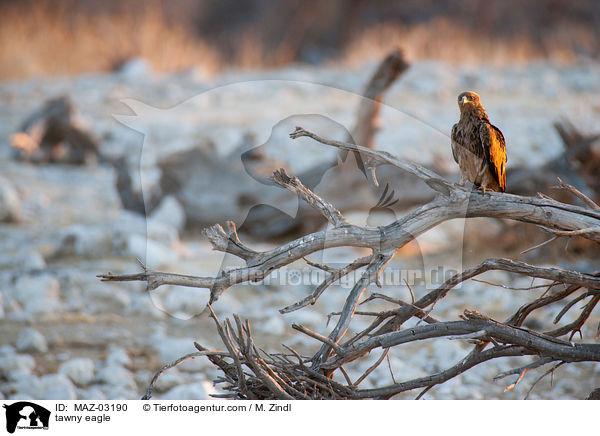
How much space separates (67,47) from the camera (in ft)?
29.4

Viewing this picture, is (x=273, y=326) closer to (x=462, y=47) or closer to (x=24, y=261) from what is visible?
(x=24, y=261)

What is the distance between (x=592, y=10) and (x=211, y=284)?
13.3 meters

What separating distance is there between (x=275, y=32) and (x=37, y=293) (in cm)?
1065

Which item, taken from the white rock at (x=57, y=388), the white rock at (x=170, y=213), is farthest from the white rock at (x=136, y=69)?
the white rock at (x=57, y=388)

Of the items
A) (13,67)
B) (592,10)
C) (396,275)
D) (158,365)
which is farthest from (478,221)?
(592,10)

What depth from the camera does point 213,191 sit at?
4387 mm

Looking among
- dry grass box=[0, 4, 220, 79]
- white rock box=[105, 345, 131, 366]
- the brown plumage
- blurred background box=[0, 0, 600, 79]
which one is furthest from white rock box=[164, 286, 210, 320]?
dry grass box=[0, 4, 220, 79]

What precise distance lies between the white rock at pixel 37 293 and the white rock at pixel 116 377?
676 millimetres

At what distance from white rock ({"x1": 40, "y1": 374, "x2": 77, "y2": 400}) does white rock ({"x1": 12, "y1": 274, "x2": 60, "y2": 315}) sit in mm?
710

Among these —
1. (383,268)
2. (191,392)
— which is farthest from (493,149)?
(191,392)

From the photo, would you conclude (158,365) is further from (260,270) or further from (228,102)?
(228,102)

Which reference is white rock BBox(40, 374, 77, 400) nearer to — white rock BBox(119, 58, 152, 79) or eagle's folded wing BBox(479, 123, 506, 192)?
eagle's folded wing BBox(479, 123, 506, 192)
